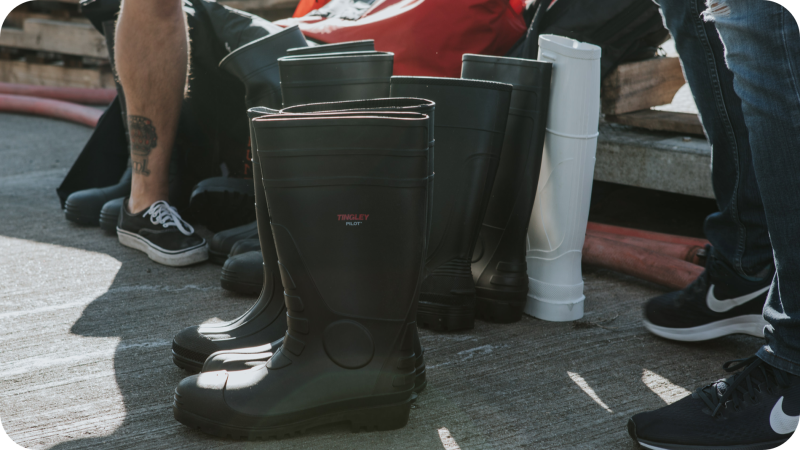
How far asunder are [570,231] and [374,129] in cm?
70

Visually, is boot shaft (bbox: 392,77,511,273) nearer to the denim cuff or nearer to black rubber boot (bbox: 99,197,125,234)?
the denim cuff

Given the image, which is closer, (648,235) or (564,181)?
(564,181)

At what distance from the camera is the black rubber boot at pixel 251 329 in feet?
3.80

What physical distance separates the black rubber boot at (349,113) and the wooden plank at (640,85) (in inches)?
45.3

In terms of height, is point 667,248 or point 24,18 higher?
point 24,18

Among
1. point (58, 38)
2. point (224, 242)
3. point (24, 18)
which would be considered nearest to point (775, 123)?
point (224, 242)

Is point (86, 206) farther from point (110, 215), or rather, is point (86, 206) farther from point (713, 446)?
point (713, 446)

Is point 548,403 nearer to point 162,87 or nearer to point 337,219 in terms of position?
point 337,219

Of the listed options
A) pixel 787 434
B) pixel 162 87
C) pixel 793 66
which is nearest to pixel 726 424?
pixel 787 434

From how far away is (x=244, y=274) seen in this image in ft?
4.94

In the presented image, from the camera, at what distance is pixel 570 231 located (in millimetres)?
1464

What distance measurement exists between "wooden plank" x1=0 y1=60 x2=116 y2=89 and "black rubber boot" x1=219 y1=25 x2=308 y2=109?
297 centimetres

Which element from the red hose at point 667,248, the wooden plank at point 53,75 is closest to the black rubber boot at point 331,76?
the red hose at point 667,248

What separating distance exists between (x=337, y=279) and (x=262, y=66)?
2.81ft
